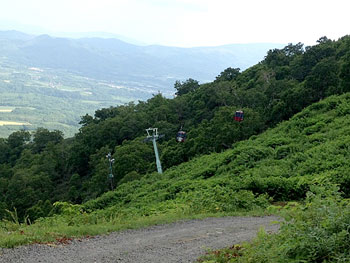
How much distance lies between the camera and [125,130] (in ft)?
146

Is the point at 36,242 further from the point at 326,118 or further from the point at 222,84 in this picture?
the point at 222,84

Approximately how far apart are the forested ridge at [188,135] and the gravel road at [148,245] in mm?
2681

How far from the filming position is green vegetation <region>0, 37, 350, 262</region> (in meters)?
7.51

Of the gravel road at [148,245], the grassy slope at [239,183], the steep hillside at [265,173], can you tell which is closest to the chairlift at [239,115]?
the steep hillside at [265,173]

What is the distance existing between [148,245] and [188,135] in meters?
24.3

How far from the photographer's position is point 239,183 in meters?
13.6

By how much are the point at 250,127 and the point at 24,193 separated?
20.3m

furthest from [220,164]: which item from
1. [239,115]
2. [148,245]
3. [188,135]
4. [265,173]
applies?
[148,245]

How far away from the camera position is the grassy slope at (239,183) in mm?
9461

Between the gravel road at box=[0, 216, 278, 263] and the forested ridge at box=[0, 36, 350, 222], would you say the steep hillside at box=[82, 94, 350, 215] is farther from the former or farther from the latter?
the gravel road at box=[0, 216, 278, 263]

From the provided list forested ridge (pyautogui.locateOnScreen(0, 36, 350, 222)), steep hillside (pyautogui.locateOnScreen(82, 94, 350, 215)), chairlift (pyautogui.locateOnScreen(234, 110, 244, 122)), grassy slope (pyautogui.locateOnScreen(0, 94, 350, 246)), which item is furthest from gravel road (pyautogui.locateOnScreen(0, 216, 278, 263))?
chairlift (pyautogui.locateOnScreen(234, 110, 244, 122))

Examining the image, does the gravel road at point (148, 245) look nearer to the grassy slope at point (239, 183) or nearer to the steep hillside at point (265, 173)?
the grassy slope at point (239, 183)

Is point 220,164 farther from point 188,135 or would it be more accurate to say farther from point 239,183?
point 188,135

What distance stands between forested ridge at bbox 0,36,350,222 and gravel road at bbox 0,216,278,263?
106 inches
